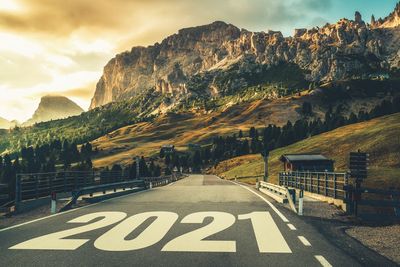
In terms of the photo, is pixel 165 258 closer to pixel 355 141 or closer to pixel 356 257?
pixel 356 257

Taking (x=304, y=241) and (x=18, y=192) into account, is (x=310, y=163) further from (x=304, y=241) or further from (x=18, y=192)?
(x=304, y=241)

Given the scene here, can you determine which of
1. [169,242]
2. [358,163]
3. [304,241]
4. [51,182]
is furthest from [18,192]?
[358,163]

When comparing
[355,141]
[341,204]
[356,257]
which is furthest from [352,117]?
[356,257]

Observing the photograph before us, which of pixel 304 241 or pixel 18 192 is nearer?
pixel 304 241

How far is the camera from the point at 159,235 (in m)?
10.2

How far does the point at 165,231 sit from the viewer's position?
10.8m

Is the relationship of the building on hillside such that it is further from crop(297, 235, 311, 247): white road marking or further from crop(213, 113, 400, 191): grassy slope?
crop(297, 235, 311, 247): white road marking

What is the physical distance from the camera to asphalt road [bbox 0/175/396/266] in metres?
7.69

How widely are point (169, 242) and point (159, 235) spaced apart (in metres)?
0.93

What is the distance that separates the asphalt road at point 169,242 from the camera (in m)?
7.69

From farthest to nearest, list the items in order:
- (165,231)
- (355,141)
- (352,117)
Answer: (352,117)
(355,141)
(165,231)

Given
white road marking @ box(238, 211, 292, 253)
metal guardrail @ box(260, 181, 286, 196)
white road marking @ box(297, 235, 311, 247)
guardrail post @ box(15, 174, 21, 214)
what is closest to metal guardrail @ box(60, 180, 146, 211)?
guardrail post @ box(15, 174, 21, 214)

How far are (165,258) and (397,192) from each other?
11103mm

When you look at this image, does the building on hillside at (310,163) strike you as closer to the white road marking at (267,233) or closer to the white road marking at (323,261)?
the white road marking at (267,233)
